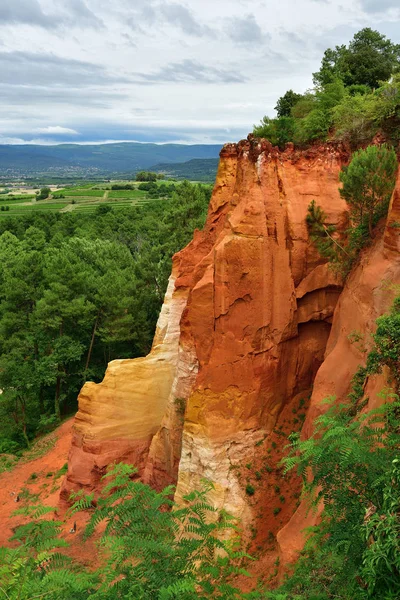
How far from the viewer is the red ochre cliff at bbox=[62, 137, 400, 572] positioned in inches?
601

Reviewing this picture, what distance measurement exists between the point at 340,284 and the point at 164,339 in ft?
31.5

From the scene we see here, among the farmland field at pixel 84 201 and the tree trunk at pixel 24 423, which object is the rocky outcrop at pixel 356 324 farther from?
the farmland field at pixel 84 201

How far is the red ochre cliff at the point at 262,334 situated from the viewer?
15.3 meters

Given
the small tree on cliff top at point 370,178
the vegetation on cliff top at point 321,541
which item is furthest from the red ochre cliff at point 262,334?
the vegetation on cliff top at point 321,541

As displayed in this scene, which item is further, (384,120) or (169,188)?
(169,188)

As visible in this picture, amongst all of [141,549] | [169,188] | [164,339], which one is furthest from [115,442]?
[169,188]

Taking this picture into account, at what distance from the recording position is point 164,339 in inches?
920

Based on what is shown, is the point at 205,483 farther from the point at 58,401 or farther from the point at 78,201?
the point at 78,201

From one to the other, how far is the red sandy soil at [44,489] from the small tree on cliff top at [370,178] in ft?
56.0

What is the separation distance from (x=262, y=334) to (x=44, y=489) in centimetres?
1697

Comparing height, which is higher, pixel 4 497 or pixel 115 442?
pixel 115 442

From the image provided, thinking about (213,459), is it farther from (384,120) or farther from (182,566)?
(384,120)

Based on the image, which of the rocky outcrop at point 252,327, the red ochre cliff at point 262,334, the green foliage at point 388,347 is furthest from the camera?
the rocky outcrop at point 252,327

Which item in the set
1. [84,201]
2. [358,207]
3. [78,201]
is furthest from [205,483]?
[78,201]
